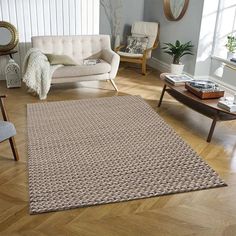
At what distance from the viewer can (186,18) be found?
5043 millimetres

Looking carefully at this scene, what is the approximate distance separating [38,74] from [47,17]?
1324 mm

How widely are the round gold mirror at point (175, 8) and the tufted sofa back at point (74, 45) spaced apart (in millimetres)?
1337

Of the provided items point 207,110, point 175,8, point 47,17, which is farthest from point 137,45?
point 207,110

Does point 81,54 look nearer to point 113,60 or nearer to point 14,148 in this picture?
point 113,60

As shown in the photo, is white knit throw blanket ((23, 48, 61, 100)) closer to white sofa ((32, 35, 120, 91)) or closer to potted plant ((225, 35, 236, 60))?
white sofa ((32, 35, 120, 91))

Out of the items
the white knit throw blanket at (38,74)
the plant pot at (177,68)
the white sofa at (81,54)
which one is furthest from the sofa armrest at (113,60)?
the plant pot at (177,68)

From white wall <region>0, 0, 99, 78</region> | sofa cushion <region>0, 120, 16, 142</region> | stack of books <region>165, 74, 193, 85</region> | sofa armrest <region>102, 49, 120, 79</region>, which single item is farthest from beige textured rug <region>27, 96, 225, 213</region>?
white wall <region>0, 0, 99, 78</region>

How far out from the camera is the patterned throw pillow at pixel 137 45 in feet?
18.7

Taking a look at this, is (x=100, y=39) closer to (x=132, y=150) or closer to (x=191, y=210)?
(x=132, y=150)

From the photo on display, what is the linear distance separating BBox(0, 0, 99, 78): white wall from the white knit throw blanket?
0.93 metres

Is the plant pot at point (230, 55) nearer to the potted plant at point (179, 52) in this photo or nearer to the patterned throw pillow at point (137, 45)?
the potted plant at point (179, 52)

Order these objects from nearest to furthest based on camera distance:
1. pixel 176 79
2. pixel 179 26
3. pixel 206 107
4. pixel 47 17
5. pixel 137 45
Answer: pixel 206 107, pixel 176 79, pixel 47 17, pixel 179 26, pixel 137 45

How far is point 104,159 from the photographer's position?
2686 millimetres

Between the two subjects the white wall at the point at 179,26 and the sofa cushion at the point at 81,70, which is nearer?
the sofa cushion at the point at 81,70
